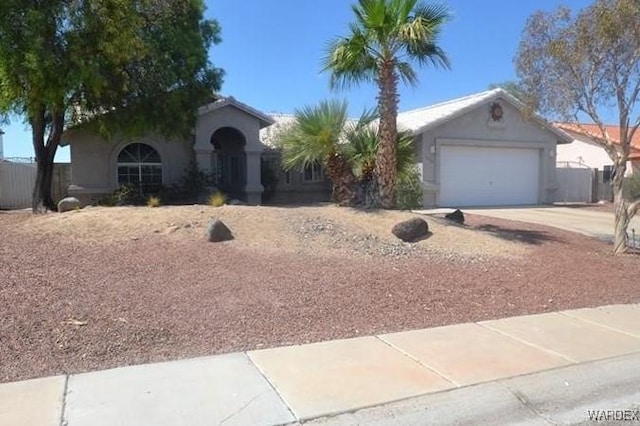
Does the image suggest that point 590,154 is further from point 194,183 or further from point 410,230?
point 410,230

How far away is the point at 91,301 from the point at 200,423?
315 centimetres

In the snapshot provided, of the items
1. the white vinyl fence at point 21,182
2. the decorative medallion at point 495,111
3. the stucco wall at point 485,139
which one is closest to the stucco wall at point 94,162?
the white vinyl fence at point 21,182

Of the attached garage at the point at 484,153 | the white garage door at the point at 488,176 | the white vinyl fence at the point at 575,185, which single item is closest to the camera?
the attached garage at the point at 484,153

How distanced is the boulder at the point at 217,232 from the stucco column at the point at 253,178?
10.8m

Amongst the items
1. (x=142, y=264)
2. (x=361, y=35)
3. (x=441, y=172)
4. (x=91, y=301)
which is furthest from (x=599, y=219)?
(x=91, y=301)

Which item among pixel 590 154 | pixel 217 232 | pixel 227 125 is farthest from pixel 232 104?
pixel 590 154

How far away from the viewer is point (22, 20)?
43.7 ft

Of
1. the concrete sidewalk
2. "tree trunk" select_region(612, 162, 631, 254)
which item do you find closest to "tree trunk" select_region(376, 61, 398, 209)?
"tree trunk" select_region(612, 162, 631, 254)

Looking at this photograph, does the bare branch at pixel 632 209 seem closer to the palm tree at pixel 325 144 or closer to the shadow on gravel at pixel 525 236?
the shadow on gravel at pixel 525 236

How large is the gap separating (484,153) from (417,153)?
3564mm

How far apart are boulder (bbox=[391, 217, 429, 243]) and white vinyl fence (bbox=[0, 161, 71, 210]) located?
14.6 meters

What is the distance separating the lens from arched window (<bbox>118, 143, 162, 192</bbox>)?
1998 centimetres

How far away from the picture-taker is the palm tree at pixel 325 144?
1242 cm

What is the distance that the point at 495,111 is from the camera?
23391mm
